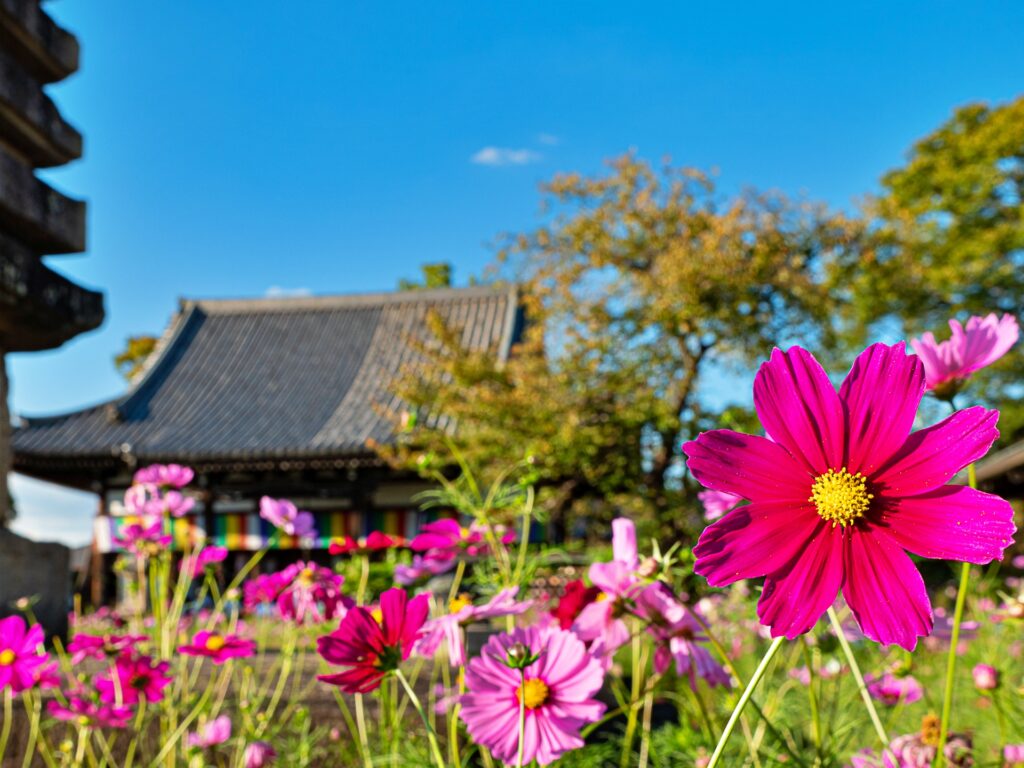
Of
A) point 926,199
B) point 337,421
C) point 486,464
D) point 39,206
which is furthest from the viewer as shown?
point 926,199

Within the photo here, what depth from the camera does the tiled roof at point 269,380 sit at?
539 inches

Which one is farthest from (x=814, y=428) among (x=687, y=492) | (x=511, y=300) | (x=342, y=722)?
(x=511, y=300)

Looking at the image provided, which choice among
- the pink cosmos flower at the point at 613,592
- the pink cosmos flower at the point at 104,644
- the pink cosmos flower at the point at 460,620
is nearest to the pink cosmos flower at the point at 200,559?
the pink cosmos flower at the point at 104,644

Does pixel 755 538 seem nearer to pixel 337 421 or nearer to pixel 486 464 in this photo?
pixel 486 464

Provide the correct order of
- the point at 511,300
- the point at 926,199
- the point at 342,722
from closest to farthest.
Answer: the point at 342,722, the point at 511,300, the point at 926,199

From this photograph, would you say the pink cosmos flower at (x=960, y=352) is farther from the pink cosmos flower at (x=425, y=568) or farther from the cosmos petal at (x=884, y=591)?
the pink cosmos flower at (x=425, y=568)

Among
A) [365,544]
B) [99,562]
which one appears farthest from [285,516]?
[99,562]

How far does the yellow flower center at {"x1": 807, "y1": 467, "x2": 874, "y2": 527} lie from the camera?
2.01 ft

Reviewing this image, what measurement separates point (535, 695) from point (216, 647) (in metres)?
0.82

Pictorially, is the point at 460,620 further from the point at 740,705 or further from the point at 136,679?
the point at 136,679

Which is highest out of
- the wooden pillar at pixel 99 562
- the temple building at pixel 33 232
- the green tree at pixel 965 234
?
the green tree at pixel 965 234

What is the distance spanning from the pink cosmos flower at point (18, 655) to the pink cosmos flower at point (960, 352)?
1.29 meters

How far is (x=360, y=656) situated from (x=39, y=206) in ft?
12.3

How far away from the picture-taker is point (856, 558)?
61cm
